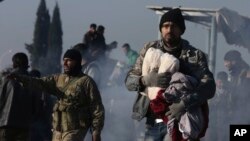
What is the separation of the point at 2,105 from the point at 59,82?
5.49 ft

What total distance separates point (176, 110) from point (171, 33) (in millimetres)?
607

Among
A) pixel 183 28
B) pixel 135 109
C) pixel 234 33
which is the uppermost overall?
pixel 234 33

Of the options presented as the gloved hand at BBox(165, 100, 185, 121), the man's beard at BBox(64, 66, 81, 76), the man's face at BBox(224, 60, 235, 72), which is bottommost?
the gloved hand at BBox(165, 100, 185, 121)

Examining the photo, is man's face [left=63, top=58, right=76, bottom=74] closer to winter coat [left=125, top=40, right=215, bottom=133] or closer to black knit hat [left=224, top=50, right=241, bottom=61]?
winter coat [left=125, top=40, right=215, bottom=133]

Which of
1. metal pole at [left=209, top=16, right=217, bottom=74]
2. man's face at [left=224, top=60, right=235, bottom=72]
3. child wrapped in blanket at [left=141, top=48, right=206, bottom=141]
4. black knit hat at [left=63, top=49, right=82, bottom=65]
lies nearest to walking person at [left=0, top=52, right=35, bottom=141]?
black knit hat at [left=63, top=49, right=82, bottom=65]

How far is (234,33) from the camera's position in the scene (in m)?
14.4

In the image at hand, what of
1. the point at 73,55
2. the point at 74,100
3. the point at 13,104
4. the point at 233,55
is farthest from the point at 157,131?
the point at 233,55

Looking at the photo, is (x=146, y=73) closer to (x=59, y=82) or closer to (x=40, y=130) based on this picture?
(x=59, y=82)

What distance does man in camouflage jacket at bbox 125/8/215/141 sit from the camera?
287 inches

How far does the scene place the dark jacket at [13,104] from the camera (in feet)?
37.1

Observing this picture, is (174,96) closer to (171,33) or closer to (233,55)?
(171,33)

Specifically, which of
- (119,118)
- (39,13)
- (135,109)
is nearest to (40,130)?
(119,118)

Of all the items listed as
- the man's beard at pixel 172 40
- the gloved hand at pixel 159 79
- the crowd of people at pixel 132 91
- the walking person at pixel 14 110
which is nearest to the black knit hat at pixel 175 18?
the crowd of people at pixel 132 91

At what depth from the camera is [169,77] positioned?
7.36 meters
